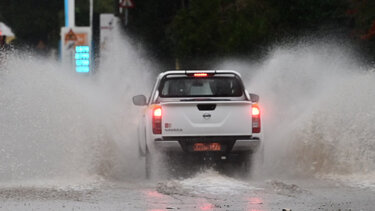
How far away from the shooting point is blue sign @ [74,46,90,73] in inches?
1674

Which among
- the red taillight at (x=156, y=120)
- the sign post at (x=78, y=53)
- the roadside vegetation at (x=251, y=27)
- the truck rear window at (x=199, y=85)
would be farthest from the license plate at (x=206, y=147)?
the sign post at (x=78, y=53)

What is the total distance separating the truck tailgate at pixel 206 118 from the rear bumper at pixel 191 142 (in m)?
0.06

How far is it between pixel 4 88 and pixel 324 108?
16.8 ft

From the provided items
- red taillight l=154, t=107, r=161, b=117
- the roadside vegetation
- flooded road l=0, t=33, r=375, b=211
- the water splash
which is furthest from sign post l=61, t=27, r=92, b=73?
red taillight l=154, t=107, r=161, b=117

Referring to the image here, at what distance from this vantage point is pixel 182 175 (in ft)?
51.0

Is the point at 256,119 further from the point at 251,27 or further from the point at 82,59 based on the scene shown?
the point at 82,59

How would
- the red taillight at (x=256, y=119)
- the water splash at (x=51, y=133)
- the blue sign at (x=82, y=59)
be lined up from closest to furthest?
the red taillight at (x=256, y=119) → the water splash at (x=51, y=133) → the blue sign at (x=82, y=59)

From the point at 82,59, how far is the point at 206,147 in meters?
28.2

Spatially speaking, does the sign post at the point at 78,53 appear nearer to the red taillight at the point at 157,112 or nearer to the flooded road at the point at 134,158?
the flooded road at the point at 134,158

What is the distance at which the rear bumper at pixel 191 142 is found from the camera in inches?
595

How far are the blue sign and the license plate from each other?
1081 inches

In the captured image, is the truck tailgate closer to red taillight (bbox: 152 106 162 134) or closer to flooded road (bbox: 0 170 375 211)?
red taillight (bbox: 152 106 162 134)

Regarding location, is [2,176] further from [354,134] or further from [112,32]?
[112,32]

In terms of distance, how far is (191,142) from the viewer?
15109mm
